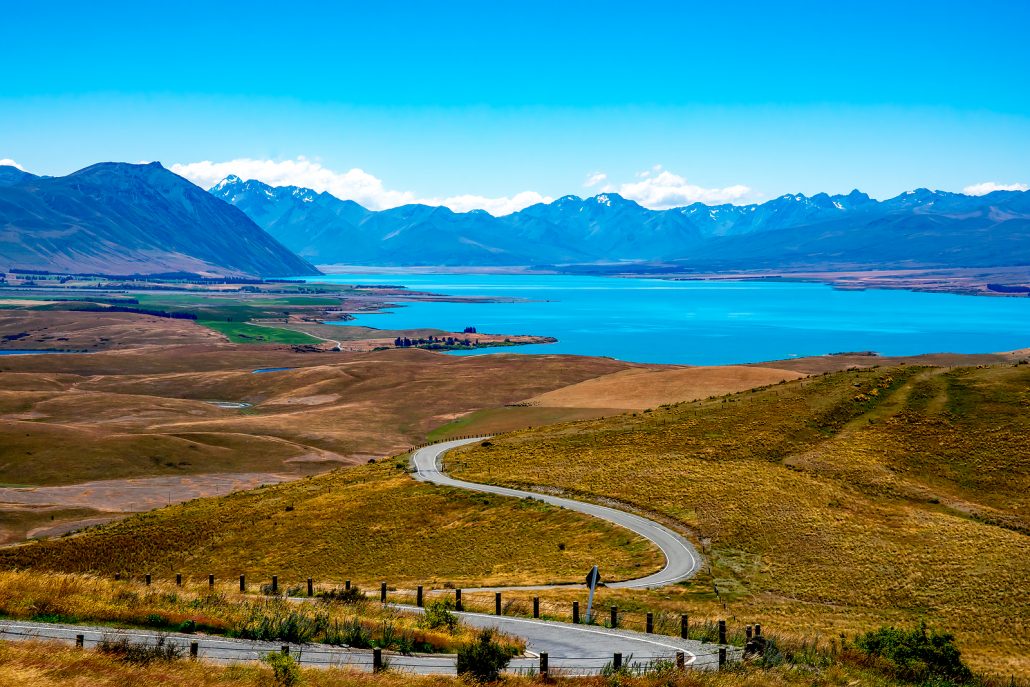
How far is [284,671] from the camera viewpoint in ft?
66.5

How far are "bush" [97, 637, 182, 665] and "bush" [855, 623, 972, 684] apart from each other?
66.9 ft

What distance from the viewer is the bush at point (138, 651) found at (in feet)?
67.8

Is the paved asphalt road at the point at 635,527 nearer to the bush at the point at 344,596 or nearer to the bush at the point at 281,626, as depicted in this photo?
the bush at the point at 344,596

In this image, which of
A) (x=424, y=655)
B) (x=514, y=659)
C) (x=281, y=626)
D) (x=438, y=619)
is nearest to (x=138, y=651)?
(x=281, y=626)

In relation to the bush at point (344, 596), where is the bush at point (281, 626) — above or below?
above

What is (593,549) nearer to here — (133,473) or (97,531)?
(97,531)

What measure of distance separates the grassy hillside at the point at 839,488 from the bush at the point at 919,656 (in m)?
3.50

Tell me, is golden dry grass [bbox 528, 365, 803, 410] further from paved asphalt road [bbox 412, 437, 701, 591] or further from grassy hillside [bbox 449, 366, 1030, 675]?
paved asphalt road [bbox 412, 437, 701, 591]

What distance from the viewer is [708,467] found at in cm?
6512

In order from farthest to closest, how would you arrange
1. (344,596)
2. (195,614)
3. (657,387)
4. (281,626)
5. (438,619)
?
(657,387)
(344,596)
(438,619)
(195,614)
(281,626)

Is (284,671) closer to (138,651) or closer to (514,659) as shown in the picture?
(138,651)

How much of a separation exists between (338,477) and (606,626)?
5116cm

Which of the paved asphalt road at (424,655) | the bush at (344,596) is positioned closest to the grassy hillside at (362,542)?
the bush at (344,596)

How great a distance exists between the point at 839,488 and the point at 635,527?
15.8 metres
